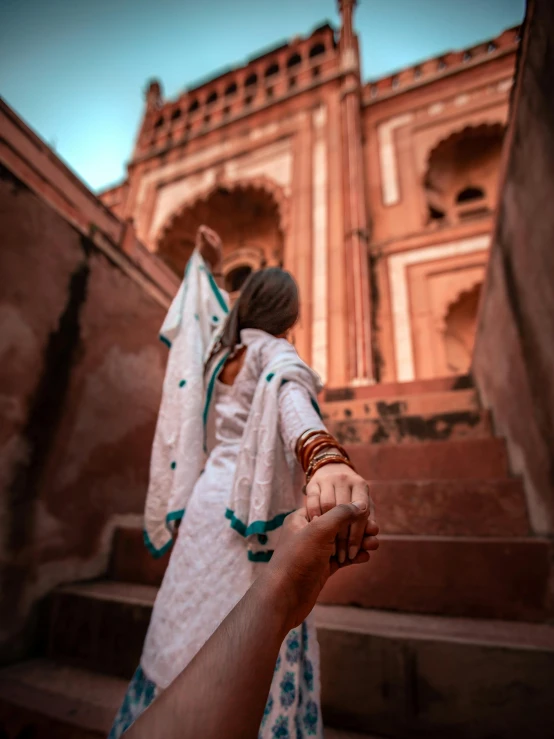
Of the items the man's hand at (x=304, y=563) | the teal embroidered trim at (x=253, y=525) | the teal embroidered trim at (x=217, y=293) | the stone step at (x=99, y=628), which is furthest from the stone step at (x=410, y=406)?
the man's hand at (x=304, y=563)

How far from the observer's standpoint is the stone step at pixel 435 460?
1666 millimetres

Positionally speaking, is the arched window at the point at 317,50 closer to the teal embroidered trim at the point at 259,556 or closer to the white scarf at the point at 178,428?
the white scarf at the point at 178,428

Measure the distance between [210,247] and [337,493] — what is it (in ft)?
3.95

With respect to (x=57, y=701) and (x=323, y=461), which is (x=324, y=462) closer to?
(x=323, y=461)

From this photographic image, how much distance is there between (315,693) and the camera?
2.48ft

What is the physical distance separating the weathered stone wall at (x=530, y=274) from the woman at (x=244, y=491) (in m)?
0.91

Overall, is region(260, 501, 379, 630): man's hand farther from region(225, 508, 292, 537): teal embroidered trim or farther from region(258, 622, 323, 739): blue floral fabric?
region(258, 622, 323, 739): blue floral fabric

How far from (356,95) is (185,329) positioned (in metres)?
7.35

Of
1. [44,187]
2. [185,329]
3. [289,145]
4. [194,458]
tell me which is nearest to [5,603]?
[194,458]

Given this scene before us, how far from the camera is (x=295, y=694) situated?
72 cm

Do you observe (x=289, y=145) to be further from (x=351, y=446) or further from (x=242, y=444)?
(x=242, y=444)

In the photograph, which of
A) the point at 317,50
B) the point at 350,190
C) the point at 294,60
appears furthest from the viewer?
the point at 294,60

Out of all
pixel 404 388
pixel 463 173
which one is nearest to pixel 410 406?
pixel 404 388

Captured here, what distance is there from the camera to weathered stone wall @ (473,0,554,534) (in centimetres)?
110
